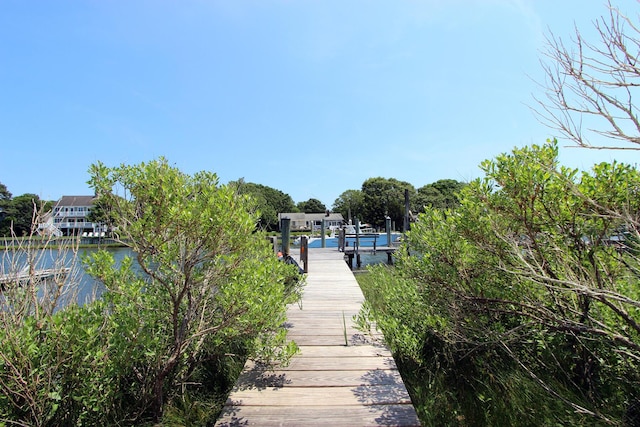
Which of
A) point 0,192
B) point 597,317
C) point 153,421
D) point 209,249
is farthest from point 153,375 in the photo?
point 0,192

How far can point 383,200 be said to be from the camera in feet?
216

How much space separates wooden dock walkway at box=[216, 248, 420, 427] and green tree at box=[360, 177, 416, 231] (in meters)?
59.8

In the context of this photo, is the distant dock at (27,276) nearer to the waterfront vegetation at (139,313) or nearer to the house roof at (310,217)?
the waterfront vegetation at (139,313)

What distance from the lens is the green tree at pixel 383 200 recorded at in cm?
6359

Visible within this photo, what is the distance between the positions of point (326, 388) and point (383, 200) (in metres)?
64.3

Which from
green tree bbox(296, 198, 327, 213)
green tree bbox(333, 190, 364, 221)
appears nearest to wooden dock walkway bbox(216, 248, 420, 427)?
green tree bbox(333, 190, 364, 221)

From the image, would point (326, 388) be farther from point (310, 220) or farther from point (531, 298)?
point (310, 220)

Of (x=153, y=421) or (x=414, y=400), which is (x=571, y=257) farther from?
(x=153, y=421)

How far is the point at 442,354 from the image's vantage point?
3.75 m

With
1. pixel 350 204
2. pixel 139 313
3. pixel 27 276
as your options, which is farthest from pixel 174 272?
pixel 350 204

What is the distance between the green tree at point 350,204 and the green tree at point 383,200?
2.28m

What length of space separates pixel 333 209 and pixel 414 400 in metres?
88.2

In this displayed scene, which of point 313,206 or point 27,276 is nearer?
point 27,276

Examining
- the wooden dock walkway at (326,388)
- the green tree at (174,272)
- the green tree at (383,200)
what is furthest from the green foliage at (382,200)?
the green tree at (174,272)
